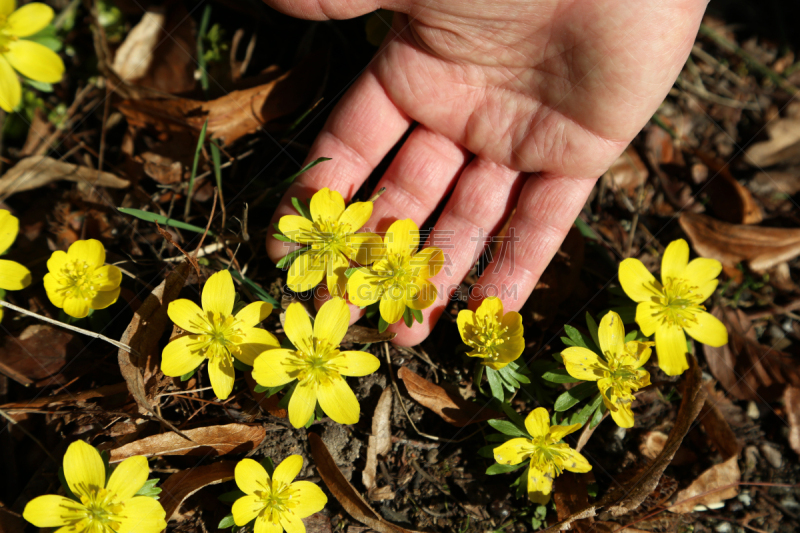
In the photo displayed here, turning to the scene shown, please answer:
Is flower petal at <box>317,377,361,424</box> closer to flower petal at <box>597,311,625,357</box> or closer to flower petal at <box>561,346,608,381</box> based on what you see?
flower petal at <box>561,346,608,381</box>

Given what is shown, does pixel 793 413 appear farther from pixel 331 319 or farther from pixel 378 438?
pixel 331 319

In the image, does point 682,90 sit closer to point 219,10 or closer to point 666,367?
point 666,367

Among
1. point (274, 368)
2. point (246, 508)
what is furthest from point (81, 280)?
point (246, 508)

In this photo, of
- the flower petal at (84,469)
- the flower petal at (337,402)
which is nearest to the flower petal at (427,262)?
the flower petal at (337,402)

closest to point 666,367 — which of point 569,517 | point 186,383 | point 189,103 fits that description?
point 569,517

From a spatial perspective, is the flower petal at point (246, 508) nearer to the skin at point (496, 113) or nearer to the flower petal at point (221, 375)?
the flower petal at point (221, 375)

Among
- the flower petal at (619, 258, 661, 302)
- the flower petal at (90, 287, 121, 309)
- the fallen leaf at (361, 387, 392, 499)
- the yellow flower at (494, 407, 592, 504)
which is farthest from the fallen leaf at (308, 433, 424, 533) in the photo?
the flower petal at (619, 258, 661, 302)
